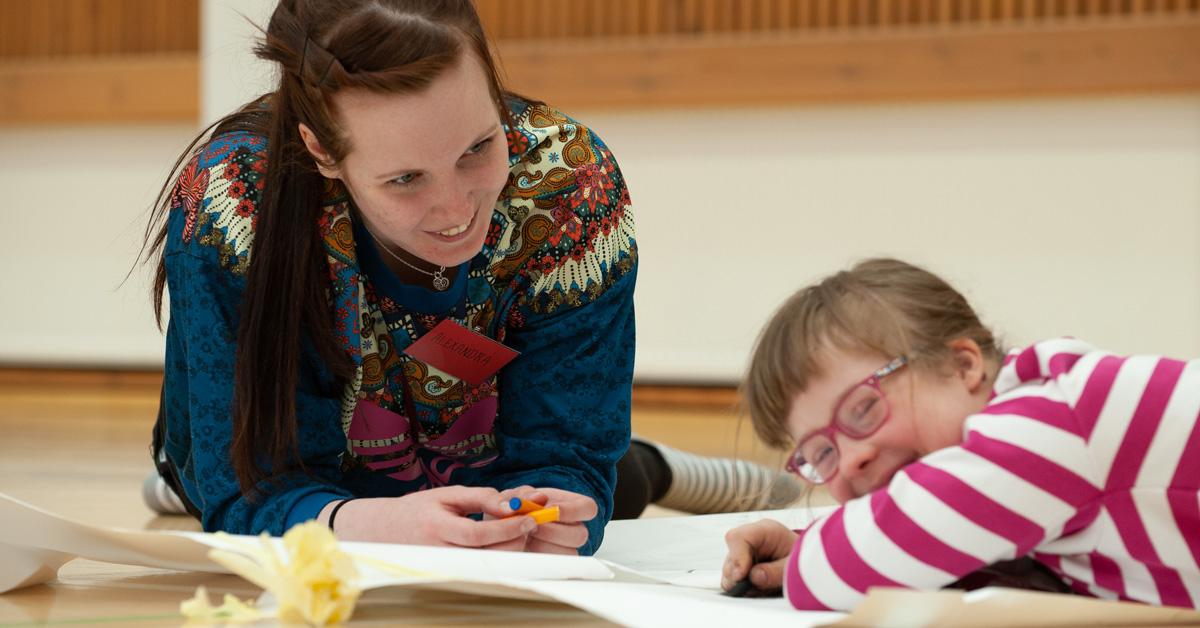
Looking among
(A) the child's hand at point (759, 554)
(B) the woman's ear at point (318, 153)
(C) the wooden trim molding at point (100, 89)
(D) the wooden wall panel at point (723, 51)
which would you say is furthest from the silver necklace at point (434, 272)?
(C) the wooden trim molding at point (100, 89)

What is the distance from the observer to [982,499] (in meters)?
0.93

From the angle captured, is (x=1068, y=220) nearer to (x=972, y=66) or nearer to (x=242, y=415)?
(x=972, y=66)

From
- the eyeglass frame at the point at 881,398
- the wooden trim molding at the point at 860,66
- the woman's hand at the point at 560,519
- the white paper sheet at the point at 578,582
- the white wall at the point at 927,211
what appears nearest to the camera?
the white paper sheet at the point at 578,582

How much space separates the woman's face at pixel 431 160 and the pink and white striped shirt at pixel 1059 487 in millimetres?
495

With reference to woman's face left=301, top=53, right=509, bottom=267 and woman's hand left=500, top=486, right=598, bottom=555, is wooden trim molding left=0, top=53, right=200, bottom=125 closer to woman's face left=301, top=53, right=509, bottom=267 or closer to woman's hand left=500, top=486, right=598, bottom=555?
woman's face left=301, top=53, right=509, bottom=267

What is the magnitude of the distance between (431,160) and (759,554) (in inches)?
18.3

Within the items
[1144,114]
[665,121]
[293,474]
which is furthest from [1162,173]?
[293,474]

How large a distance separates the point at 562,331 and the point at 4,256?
14.0 ft

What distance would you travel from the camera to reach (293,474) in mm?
1358

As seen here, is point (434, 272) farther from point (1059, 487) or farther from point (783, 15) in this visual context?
point (783, 15)

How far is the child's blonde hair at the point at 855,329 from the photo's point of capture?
1036 mm

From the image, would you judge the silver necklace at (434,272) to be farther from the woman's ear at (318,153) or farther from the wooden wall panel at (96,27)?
the wooden wall panel at (96,27)

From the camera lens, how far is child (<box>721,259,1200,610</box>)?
931mm

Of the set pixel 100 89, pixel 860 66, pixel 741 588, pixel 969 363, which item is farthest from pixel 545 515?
pixel 100 89
